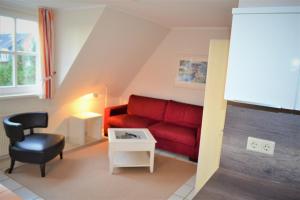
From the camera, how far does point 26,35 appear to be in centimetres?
349

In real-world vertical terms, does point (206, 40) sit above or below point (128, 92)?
above

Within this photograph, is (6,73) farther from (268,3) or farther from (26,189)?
(268,3)

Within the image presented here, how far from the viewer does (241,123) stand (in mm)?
1653

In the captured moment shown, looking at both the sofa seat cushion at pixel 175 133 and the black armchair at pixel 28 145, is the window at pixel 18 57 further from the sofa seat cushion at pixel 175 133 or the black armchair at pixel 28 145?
the sofa seat cushion at pixel 175 133

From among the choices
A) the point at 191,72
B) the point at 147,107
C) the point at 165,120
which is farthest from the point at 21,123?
the point at 191,72

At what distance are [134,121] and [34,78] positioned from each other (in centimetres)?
177

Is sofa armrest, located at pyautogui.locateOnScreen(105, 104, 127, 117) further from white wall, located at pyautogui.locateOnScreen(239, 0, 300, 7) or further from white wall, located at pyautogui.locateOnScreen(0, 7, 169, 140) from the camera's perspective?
white wall, located at pyautogui.locateOnScreen(239, 0, 300, 7)

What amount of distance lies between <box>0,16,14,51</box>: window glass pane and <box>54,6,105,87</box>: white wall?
1.89 feet

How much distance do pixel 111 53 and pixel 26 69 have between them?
1297mm

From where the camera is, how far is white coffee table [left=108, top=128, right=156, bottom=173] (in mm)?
3092

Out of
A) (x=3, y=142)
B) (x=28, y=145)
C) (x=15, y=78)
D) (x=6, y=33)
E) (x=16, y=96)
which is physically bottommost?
(x=3, y=142)

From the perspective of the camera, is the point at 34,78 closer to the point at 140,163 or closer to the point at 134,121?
the point at 134,121

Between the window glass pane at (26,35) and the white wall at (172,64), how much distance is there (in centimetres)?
212

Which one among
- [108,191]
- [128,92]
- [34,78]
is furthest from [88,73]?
[108,191]
